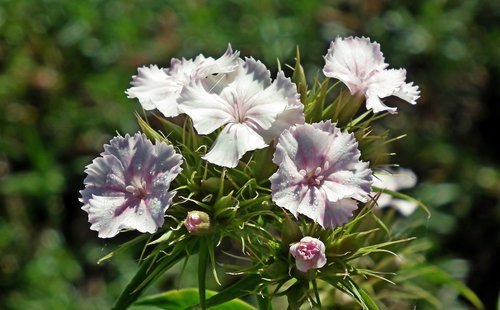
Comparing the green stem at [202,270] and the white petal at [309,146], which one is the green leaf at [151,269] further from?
the white petal at [309,146]

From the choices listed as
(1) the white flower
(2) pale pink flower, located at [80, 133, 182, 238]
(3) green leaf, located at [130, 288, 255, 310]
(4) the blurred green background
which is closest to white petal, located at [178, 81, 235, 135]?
(2) pale pink flower, located at [80, 133, 182, 238]

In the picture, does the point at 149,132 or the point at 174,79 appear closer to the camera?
the point at 149,132

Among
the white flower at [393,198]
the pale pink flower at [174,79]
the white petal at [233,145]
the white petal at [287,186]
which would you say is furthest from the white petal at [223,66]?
the white flower at [393,198]

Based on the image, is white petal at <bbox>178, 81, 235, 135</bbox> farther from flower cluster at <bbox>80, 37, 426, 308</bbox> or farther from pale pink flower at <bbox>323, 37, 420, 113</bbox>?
pale pink flower at <bbox>323, 37, 420, 113</bbox>

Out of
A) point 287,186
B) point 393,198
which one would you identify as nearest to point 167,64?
point 393,198

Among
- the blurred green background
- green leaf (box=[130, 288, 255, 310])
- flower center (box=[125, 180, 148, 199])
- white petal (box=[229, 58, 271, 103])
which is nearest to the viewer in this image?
flower center (box=[125, 180, 148, 199])

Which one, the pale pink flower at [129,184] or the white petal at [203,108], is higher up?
the white petal at [203,108]

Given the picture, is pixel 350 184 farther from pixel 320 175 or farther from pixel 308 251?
pixel 308 251
